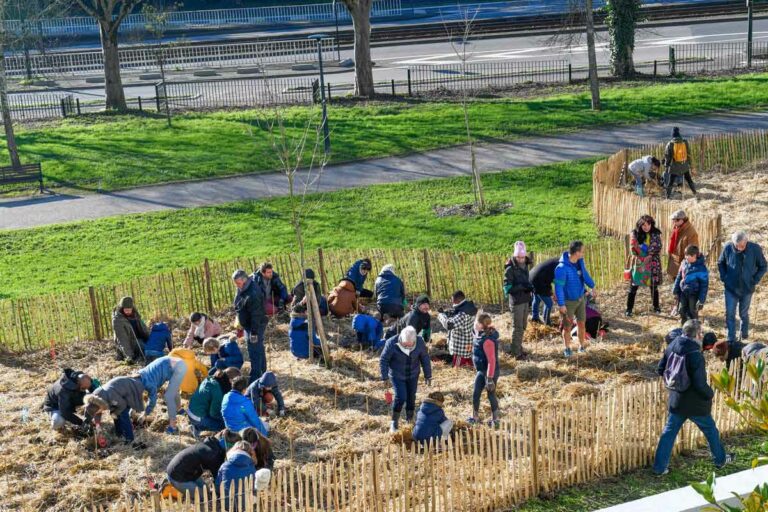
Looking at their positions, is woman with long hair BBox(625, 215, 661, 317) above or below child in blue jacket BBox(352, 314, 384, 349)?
above

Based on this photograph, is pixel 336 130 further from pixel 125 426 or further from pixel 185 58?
pixel 125 426

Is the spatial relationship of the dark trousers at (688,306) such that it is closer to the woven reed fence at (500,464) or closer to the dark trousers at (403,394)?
the woven reed fence at (500,464)

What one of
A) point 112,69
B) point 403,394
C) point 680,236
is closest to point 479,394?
point 403,394

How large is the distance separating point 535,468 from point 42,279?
13371 mm

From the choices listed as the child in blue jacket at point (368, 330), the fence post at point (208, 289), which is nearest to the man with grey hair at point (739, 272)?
the child in blue jacket at point (368, 330)

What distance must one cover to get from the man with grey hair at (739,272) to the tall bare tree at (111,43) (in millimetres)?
26021

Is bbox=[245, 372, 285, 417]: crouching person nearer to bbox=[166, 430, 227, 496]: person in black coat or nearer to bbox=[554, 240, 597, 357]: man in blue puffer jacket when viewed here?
bbox=[166, 430, 227, 496]: person in black coat

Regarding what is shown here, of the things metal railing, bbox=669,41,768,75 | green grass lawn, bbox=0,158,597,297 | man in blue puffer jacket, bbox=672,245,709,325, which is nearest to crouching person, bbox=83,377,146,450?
man in blue puffer jacket, bbox=672,245,709,325

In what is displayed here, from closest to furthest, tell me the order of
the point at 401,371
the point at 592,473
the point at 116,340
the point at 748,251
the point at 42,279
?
the point at 592,473, the point at 401,371, the point at 748,251, the point at 116,340, the point at 42,279

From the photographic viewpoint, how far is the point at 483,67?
1572 inches

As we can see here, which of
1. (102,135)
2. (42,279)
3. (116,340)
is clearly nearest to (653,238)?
(116,340)

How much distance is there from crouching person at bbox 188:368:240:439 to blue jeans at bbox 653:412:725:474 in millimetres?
5008

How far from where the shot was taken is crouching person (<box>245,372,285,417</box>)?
13.0 m

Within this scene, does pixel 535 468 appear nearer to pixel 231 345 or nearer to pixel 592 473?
pixel 592 473
